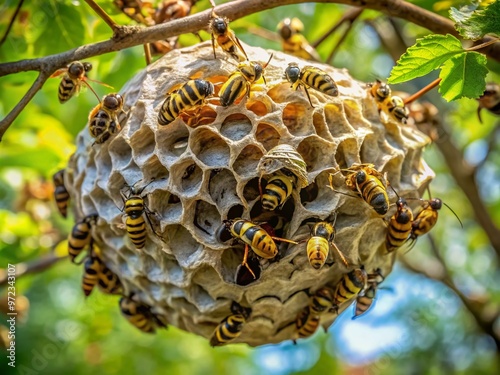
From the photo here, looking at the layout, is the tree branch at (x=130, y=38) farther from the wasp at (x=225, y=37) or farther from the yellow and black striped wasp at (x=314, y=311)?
the yellow and black striped wasp at (x=314, y=311)

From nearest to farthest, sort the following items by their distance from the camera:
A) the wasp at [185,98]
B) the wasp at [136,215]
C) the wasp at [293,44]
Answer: the wasp at [185,98], the wasp at [136,215], the wasp at [293,44]

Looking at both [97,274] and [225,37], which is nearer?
[225,37]

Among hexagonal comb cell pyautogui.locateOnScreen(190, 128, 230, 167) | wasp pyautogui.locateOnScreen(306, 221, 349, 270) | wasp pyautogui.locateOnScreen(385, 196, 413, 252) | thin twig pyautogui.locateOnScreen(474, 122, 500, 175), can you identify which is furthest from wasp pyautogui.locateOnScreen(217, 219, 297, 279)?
thin twig pyautogui.locateOnScreen(474, 122, 500, 175)

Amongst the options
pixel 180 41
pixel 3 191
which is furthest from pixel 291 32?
pixel 3 191

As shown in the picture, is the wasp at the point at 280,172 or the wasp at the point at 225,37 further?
the wasp at the point at 225,37

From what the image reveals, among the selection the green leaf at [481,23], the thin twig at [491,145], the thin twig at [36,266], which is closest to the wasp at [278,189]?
the green leaf at [481,23]

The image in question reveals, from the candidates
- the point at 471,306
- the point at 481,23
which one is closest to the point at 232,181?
the point at 481,23

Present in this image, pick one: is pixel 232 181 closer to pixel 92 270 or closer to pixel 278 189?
pixel 278 189
